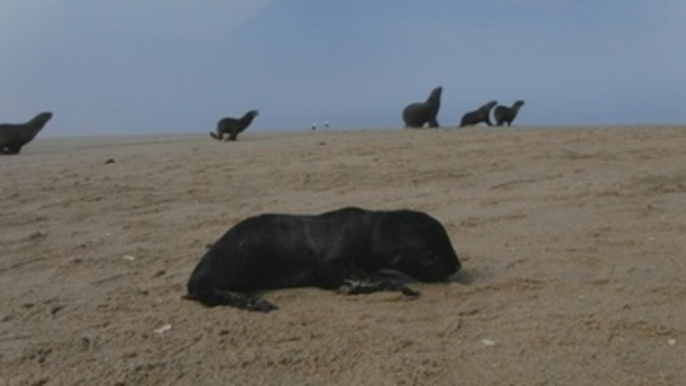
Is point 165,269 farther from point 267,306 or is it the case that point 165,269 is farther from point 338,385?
point 338,385

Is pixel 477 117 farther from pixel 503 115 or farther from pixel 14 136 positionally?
pixel 14 136

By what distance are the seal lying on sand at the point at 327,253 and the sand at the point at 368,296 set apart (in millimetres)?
156

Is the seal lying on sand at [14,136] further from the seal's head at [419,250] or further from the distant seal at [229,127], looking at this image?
the seal's head at [419,250]

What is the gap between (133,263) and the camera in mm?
5797

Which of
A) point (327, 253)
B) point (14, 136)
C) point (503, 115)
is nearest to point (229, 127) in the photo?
point (14, 136)

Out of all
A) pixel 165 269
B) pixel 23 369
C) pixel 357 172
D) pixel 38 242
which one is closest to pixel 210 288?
pixel 165 269

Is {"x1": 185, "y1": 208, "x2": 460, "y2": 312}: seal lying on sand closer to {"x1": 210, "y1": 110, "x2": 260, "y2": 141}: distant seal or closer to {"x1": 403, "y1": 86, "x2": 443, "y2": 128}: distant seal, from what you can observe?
{"x1": 210, "y1": 110, "x2": 260, "y2": 141}: distant seal

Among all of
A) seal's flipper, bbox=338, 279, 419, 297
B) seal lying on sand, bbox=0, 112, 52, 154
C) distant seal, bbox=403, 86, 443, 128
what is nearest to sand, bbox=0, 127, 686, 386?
seal's flipper, bbox=338, 279, 419, 297

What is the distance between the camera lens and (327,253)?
16.9 ft

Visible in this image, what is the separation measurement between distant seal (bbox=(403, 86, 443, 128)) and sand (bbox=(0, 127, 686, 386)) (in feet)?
29.4

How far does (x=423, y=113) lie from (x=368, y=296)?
15.0 m

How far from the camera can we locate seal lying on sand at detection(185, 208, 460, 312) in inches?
197

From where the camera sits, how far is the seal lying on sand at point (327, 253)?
501 centimetres

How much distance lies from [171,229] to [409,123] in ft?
43.4
